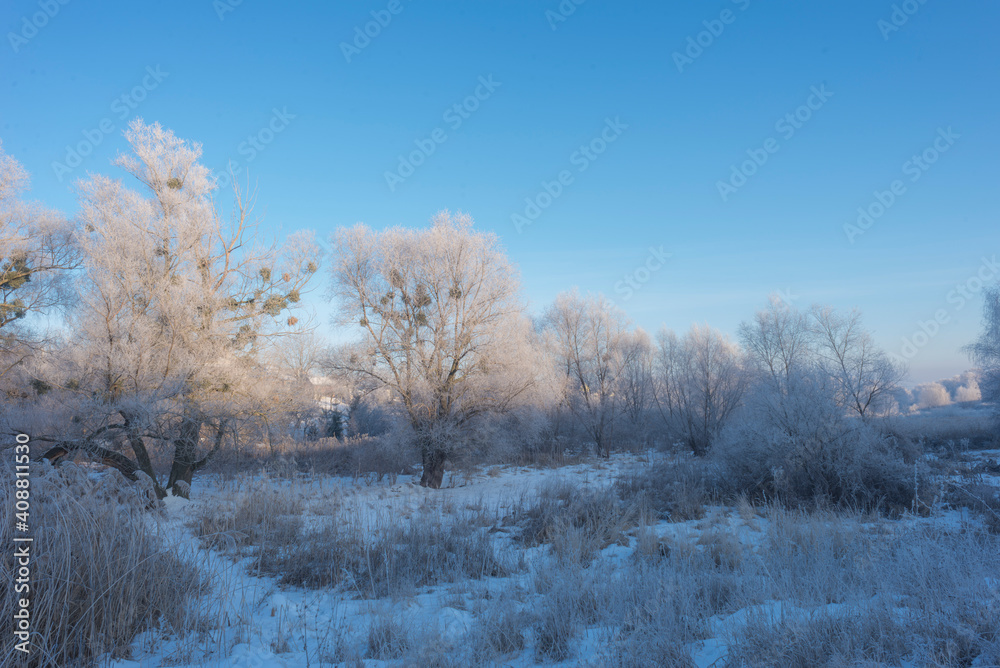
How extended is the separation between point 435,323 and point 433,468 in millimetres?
4827

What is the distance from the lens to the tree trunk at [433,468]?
49.7 feet

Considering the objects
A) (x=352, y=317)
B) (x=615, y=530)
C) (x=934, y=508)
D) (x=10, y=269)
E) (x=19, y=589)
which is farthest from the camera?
(x=352, y=317)

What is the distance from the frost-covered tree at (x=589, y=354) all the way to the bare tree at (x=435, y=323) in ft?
39.8

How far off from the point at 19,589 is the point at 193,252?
1188 centimetres

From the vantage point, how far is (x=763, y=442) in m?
10.4

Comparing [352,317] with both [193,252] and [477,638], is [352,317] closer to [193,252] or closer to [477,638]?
[193,252]

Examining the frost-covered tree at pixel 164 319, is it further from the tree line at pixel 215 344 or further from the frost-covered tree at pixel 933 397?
the frost-covered tree at pixel 933 397

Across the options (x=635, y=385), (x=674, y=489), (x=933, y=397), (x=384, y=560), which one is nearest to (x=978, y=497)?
(x=674, y=489)

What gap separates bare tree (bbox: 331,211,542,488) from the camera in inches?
609

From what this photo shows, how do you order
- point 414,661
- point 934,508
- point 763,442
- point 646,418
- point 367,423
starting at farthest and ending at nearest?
1. point 367,423
2. point 646,418
3. point 763,442
4. point 934,508
5. point 414,661

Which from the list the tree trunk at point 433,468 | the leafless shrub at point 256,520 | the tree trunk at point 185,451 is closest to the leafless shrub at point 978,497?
the leafless shrub at point 256,520

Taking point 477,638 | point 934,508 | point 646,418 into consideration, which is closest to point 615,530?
point 477,638

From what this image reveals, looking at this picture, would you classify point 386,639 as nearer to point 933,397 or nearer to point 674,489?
point 674,489

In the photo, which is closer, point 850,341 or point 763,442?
point 763,442
